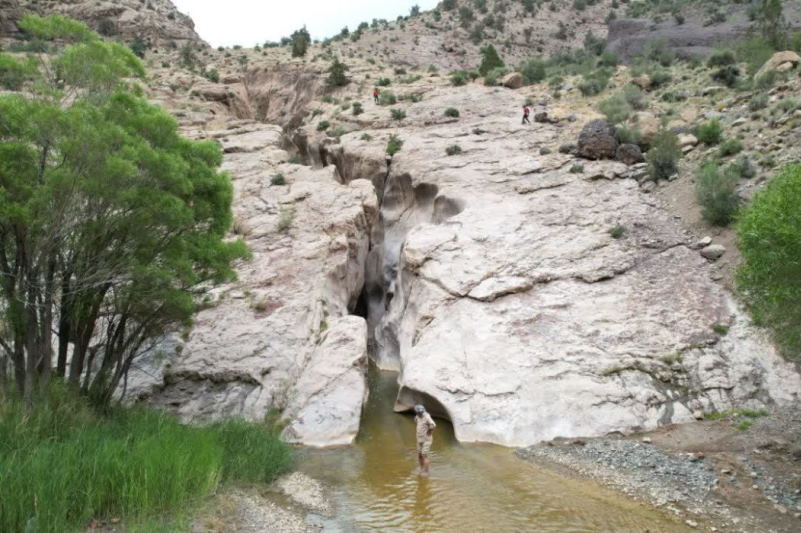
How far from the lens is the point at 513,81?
124ft

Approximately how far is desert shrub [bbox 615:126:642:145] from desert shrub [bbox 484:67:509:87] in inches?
546

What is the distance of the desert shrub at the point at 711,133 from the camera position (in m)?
24.0

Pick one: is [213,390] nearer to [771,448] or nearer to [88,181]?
[88,181]

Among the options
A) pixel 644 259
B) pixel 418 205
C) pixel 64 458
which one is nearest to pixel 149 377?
pixel 64 458

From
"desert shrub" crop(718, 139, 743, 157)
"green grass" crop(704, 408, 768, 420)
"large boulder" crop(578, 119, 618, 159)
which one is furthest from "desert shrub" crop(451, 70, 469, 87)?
"green grass" crop(704, 408, 768, 420)

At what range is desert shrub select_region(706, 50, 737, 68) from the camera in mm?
31828

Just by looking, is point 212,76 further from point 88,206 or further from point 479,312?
point 88,206

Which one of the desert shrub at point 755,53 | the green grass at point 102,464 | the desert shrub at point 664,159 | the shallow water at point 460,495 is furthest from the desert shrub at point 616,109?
the green grass at point 102,464

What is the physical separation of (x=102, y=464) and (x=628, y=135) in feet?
83.2

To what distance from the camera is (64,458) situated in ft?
25.4

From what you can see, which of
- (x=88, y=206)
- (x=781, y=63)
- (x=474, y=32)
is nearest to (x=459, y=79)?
(x=781, y=63)

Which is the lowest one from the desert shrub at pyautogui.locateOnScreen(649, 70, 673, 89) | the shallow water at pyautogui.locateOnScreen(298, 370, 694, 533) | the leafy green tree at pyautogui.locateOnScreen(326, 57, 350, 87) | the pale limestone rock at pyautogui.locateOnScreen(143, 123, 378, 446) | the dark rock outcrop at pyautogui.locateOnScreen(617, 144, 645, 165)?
the shallow water at pyautogui.locateOnScreen(298, 370, 694, 533)

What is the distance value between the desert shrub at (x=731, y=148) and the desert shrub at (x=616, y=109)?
641 cm

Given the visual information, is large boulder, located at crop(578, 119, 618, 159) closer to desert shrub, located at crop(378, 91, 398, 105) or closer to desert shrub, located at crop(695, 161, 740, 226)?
desert shrub, located at crop(695, 161, 740, 226)
